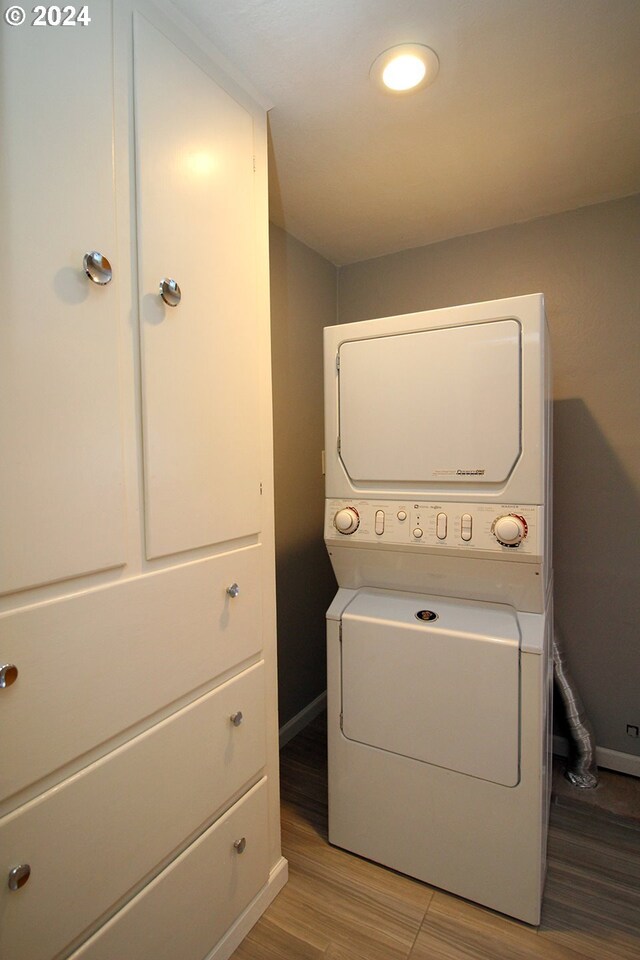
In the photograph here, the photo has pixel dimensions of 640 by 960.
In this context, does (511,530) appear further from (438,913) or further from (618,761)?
(618,761)

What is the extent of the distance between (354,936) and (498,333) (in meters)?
1.76

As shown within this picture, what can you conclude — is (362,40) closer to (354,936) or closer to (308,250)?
(308,250)

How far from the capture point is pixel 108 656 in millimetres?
944

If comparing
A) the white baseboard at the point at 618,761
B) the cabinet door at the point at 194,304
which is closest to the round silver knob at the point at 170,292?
the cabinet door at the point at 194,304

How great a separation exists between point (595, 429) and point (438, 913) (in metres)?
1.84

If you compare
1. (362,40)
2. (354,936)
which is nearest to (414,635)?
(354,936)

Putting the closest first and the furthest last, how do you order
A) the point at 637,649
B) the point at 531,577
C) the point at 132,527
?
1. the point at 132,527
2. the point at 531,577
3. the point at 637,649

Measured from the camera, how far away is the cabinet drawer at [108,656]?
80 cm

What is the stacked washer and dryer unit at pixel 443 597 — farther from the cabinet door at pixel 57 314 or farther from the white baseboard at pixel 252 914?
the cabinet door at pixel 57 314

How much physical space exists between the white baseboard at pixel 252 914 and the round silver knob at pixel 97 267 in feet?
5.33

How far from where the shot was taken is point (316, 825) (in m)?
1.79

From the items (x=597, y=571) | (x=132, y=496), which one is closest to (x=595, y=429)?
(x=597, y=571)

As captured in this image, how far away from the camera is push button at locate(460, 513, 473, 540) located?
1397 mm

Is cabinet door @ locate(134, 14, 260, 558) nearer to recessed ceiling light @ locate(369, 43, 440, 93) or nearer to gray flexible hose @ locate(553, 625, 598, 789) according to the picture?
recessed ceiling light @ locate(369, 43, 440, 93)
